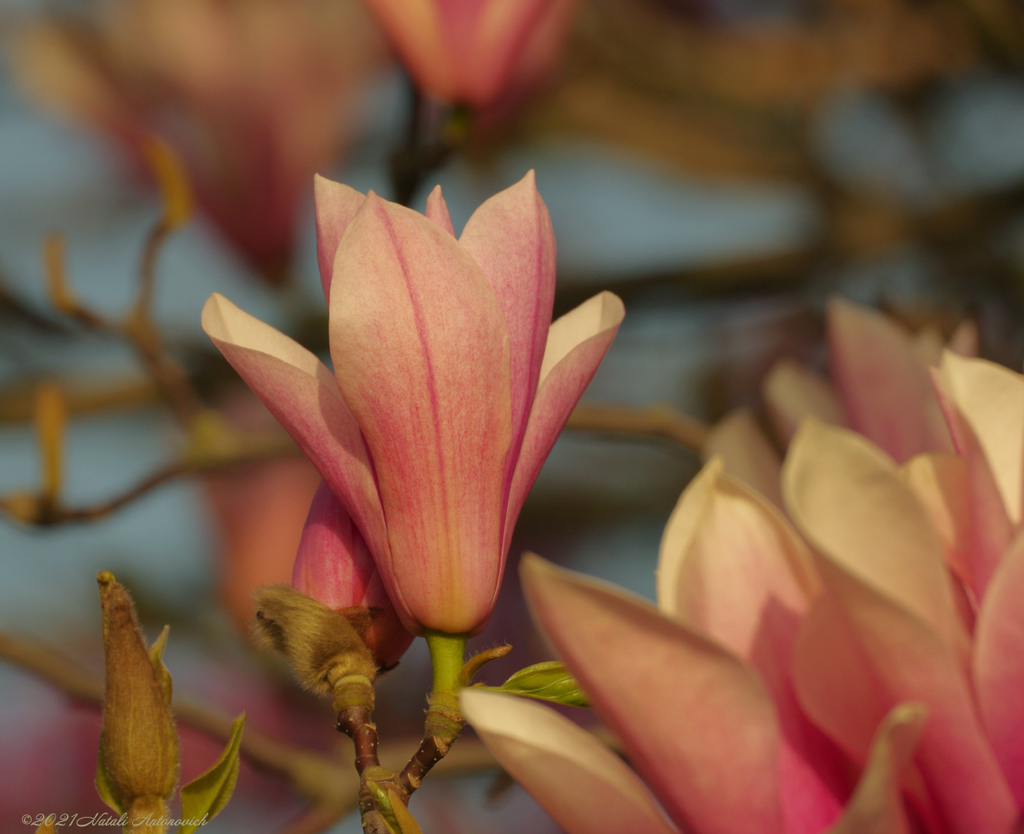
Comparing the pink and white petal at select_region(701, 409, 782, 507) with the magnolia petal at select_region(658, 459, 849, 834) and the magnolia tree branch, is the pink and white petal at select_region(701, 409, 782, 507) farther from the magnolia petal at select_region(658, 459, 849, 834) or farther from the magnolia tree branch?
the magnolia petal at select_region(658, 459, 849, 834)

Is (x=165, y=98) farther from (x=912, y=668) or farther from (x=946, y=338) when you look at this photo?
(x=912, y=668)

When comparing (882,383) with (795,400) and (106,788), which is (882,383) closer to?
(795,400)

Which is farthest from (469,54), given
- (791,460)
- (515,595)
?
(515,595)

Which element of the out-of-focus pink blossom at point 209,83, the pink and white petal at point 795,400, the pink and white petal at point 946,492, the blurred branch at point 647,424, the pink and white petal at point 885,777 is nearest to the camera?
the pink and white petal at point 885,777

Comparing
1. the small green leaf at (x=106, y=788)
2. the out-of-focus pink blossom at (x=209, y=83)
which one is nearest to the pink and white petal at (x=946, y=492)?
the small green leaf at (x=106, y=788)

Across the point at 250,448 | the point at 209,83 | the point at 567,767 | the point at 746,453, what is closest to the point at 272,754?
the point at 250,448

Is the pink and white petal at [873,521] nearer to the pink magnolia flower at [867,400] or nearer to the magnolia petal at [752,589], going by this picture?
the magnolia petal at [752,589]
